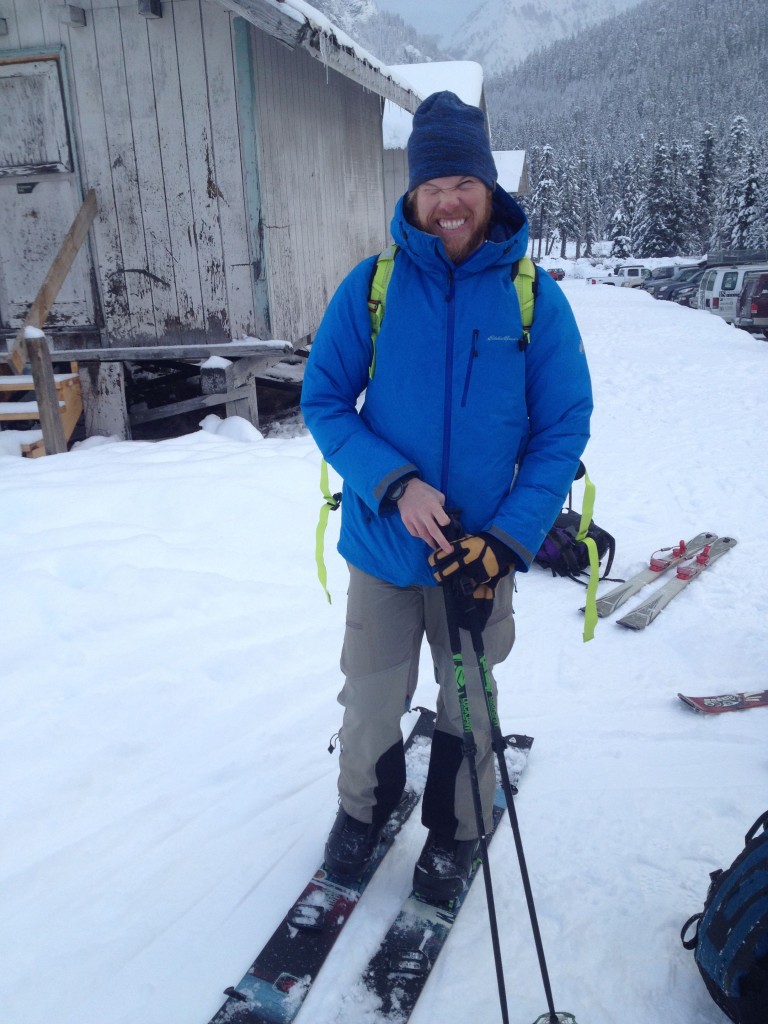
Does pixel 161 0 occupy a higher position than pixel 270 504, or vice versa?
pixel 161 0

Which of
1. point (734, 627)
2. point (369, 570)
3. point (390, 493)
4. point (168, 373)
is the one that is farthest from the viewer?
point (168, 373)

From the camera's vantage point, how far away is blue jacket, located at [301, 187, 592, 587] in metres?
2.09

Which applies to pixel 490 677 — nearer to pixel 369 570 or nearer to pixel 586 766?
pixel 369 570

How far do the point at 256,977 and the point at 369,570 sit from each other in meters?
1.24

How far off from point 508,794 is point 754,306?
19.2 m

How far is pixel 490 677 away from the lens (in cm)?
232

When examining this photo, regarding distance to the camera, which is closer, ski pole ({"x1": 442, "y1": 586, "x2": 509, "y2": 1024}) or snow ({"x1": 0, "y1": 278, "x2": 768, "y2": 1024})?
Answer: ski pole ({"x1": 442, "y1": 586, "x2": 509, "y2": 1024})

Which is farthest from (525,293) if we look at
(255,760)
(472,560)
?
(255,760)

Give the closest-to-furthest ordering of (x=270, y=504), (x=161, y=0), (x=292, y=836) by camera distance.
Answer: (x=292, y=836)
(x=270, y=504)
(x=161, y=0)

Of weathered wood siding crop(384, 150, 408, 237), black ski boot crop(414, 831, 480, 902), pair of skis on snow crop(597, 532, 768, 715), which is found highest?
weathered wood siding crop(384, 150, 408, 237)

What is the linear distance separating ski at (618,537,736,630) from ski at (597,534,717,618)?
7cm

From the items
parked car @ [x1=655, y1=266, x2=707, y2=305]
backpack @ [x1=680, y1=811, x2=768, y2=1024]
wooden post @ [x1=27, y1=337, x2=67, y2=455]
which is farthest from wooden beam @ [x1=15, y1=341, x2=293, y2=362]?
parked car @ [x1=655, y1=266, x2=707, y2=305]

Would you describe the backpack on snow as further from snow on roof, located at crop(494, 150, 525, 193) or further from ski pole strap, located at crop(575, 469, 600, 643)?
snow on roof, located at crop(494, 150, 525, 193)

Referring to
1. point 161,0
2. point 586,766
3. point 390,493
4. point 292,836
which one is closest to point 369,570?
point 390,493
